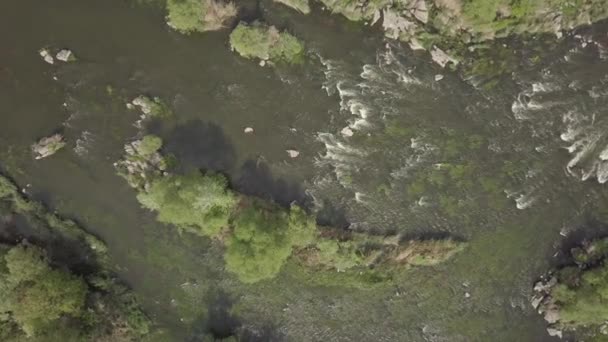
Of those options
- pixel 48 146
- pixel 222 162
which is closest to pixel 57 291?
pixel 48 146

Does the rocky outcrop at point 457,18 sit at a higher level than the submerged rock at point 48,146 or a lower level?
higher

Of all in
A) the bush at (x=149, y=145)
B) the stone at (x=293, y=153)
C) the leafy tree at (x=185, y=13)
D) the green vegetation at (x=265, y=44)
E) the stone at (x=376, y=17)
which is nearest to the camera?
the leafy tree at (x=185, y=13)

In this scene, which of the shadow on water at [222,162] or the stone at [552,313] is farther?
the stone at [552,313]

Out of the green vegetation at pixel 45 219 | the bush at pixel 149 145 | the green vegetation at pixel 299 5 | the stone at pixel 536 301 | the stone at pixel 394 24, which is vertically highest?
the stone at pixel 394 24

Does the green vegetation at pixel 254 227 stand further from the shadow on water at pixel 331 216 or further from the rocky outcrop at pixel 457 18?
the rocky outcrop at pixel 457 18

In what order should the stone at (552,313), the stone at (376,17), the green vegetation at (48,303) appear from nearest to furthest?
the green vegetation at (48,303) < the stone at (376,17) < the stone at (552,313)

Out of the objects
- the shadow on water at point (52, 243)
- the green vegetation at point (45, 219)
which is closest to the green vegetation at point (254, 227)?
the green vegetation at point (45, 219)

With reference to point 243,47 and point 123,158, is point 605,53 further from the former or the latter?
point 123,158
